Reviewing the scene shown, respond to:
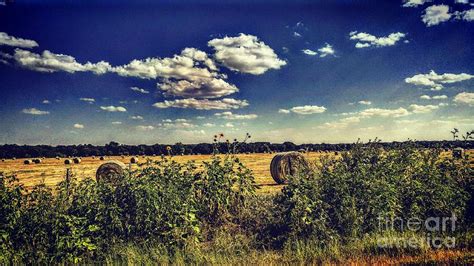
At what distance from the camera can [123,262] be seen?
6.96 meters

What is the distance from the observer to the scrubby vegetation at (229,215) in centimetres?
725

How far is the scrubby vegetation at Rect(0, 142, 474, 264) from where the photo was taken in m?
7.25

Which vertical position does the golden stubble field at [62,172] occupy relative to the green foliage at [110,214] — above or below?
below

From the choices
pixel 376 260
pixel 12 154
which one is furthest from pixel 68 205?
pixel 12 154

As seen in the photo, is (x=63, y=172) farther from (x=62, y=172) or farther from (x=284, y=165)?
(x=284, y=165)

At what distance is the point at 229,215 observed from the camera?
887 cm

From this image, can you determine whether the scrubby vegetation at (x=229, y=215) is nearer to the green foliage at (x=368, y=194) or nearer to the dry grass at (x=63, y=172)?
the green foliage at (x=368, y=194)

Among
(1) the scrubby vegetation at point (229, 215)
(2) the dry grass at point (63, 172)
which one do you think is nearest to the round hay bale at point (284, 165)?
(2) the dry grass at point (63, 172)

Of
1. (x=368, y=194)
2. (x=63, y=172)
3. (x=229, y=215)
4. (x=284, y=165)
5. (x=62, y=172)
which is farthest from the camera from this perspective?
(x=62, y=172)

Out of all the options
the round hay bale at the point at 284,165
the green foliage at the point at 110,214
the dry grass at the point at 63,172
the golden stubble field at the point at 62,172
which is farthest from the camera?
Answer: the round hay bale at the point at 284,165

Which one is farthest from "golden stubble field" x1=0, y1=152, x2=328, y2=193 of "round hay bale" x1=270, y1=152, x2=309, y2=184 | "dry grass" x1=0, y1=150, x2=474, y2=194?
"round hay bale" x1=270, y1=152, x2=309, y2=184

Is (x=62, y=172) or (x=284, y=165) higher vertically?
(x=284, y=165)

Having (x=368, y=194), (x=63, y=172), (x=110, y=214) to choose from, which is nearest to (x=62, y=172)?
(x=63, y=172)

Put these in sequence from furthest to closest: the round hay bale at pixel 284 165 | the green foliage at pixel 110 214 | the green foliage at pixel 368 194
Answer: the round hay bale at pixel 284 165 → the green foliage at pixel 368 194 → the green foliage at pixel 110 214
